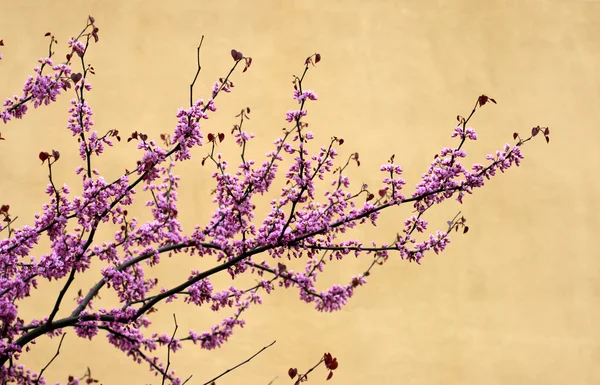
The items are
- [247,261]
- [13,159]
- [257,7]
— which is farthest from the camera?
[257,7]

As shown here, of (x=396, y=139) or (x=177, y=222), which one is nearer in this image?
(x=177, y=222)

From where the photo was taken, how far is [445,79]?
3.94m

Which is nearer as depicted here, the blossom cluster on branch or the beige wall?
the blossom cluster on branch

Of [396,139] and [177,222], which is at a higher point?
[396,139]

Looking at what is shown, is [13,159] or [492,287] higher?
[13,159]

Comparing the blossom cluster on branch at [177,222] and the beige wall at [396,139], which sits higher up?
the beige wall at [396,139]

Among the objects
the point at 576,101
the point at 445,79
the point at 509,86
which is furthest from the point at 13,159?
the point at 576,101

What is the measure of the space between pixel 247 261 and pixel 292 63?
1.86 meters

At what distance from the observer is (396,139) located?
385 centimetres

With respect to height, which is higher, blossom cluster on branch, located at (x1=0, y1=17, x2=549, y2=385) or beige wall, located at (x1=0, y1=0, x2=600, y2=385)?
beige wall, located at (x1=0, y1=0, x2=600, y2=385)

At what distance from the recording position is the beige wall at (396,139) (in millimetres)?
3572

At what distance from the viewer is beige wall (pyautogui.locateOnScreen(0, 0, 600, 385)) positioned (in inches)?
141

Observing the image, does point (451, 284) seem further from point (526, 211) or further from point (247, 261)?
point (247, 261)

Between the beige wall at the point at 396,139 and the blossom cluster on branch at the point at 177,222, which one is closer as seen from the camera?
the blossom cluster on branch at the point at 177,222
